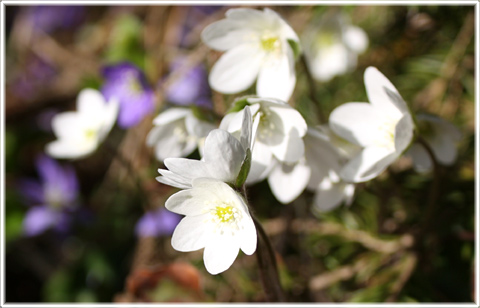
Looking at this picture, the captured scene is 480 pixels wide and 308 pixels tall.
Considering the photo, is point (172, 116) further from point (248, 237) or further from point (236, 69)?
point (248, 237)

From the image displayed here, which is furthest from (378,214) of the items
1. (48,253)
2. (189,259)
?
(48,253)

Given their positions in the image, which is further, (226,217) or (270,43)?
(270,43)

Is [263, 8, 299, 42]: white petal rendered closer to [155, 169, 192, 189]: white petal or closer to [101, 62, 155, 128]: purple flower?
[155, 169, 192, 189]: white petal

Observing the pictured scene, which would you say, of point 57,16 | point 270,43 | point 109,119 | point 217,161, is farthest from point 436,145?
point 57,16

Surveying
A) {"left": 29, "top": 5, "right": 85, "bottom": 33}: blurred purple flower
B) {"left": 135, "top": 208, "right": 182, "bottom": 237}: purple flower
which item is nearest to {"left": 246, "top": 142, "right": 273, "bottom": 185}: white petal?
{"left": 135, "top": 208, "right": 182, "bottom": 237}: purple flower

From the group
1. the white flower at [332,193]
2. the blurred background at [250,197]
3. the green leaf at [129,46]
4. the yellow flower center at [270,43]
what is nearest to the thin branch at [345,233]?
the blurred background at [250,197]

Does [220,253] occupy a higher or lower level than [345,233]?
higher

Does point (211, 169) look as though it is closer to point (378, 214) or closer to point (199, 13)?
point (378, 214)

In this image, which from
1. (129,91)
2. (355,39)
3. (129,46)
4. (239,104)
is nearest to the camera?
(239,104)
